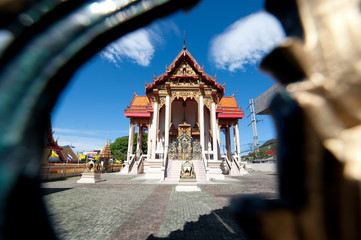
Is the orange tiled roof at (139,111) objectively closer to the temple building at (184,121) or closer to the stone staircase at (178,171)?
the temple building at (184,121)

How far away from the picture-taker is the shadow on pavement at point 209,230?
2.66 meters

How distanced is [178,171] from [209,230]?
836cm

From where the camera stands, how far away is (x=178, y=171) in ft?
36.5

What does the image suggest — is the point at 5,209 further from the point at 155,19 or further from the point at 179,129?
the point at 179,129

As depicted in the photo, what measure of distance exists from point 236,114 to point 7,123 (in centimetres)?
1863

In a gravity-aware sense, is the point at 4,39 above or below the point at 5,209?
above

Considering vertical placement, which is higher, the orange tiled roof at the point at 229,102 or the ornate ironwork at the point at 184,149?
the orange tiled roof at the point at 229,102

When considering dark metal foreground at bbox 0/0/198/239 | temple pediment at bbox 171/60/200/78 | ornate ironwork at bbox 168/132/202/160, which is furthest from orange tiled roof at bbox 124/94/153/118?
dark metal foreground at bbox 0/0/198/239

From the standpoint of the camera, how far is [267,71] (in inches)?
23.1

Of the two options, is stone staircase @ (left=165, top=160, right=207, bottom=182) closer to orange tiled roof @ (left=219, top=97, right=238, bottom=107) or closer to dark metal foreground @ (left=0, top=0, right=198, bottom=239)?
orange tiled roof @ (left=219, top=97, right=238, bottom=107)

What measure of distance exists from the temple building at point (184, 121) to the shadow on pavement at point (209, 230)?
19.5 ft

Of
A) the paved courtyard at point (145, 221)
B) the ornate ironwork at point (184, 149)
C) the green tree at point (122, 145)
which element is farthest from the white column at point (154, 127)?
the green tree at point (122, 145)

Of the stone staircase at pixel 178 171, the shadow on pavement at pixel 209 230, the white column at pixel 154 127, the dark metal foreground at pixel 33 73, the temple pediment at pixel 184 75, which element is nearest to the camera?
the dark metal foreground at pixel 33 73

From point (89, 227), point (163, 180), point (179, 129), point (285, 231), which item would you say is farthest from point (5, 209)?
point (179, 129)
